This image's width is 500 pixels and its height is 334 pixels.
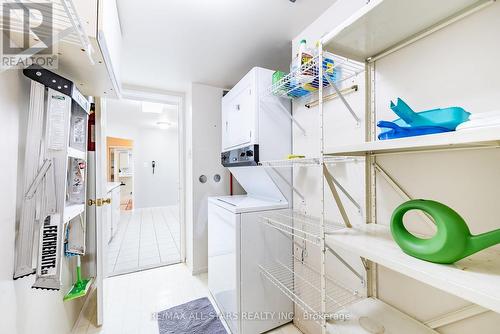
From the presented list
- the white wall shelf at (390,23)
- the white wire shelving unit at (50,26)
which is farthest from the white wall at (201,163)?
the white wall shelf at (390,23)

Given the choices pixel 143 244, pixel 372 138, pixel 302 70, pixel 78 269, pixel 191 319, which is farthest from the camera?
pixel 143 244

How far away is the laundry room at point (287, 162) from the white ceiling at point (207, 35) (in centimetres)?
2

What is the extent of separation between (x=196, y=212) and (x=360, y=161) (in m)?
2.15

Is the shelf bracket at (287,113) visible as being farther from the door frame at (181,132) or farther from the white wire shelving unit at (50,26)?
the door frame at (181,132)

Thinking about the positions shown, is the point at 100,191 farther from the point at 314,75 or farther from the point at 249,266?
the point at 314,75

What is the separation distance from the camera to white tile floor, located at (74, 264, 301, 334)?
1.79 meters

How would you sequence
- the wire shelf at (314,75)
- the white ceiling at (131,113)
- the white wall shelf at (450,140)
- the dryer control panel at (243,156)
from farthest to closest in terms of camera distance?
the white ceiling at (131,113) < the dryer control panel at (243,156) < the wire shelf at (314,75) < the white wall shelf at (450,140)

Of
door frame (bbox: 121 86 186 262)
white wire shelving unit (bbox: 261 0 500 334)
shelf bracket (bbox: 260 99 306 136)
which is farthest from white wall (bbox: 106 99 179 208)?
white wire shelving unit (bbox: 261 0 500 334)

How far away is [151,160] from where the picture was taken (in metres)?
7.25

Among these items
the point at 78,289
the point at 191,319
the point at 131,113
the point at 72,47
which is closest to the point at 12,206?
the point at 72,47

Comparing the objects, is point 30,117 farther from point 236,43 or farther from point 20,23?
point 236,43

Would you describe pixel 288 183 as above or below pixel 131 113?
below

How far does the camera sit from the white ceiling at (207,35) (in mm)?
1486

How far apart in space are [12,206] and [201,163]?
1.87 metres
